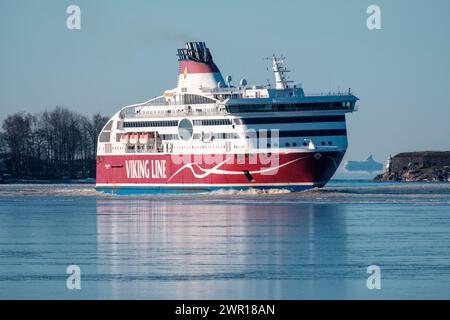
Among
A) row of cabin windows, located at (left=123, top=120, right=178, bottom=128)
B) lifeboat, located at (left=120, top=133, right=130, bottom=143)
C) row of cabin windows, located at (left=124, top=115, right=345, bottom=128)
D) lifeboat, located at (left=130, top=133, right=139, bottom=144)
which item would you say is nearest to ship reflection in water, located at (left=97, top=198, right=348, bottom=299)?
row of cabin windows, located at (left=124, top=115, right=345, bottom=128)

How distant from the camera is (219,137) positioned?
292 feet

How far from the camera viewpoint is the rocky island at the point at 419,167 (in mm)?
142000

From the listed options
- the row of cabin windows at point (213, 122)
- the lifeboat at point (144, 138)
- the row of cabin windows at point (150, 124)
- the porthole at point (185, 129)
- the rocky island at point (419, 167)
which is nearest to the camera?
the row of cabin windows at point (213, 122)

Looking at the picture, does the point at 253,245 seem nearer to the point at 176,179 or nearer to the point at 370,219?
the point at 370,219

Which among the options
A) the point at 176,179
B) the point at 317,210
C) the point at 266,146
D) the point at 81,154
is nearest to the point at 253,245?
the point at 317,210

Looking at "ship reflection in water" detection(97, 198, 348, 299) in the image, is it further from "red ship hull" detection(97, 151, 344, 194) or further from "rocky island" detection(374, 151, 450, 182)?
"rocky island" detection(374, 151, 450, 182)

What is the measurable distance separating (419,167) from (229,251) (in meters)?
109

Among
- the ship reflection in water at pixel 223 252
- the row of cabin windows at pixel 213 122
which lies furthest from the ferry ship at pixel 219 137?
the ship reflection in water at pixel 223 252

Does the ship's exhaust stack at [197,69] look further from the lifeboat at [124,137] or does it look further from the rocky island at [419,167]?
the rocky island at [419,167]

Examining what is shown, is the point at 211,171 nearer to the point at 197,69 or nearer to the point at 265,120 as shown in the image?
the point at 265,120

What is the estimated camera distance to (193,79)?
96.4 meters

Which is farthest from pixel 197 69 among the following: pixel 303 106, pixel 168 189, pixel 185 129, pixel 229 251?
pixel 229 251

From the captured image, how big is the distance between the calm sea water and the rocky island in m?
73.2

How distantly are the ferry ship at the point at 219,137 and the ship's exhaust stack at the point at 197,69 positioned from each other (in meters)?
0.08
